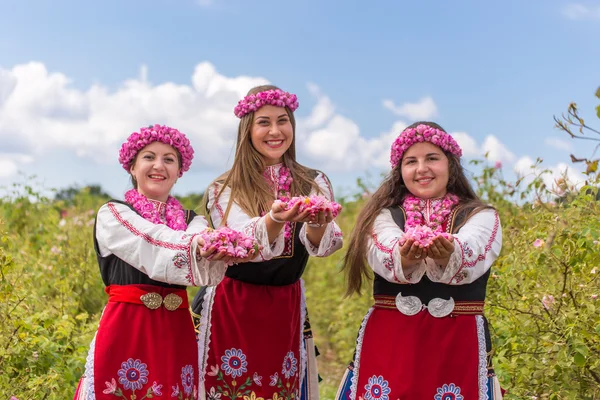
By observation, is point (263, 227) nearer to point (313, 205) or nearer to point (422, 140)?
point (313, 205)

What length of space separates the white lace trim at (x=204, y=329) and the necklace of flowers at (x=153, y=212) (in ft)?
1.27

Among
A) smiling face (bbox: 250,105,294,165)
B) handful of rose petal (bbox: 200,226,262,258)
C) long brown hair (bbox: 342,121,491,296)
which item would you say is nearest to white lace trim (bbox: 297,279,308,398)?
long brown hair (bbox: 342,121,491,296)

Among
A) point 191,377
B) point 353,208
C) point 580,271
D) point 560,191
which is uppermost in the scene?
point 353,208

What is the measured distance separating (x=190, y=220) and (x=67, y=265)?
3.13 m

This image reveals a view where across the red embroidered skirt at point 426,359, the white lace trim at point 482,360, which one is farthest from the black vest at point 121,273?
the white lace trim at point 482,360

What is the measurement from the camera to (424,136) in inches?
116

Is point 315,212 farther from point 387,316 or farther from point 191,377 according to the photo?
point 191,377

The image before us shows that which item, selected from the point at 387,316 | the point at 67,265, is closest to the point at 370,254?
the point at 387,316

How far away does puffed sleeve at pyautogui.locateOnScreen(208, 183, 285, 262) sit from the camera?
2.79 metres

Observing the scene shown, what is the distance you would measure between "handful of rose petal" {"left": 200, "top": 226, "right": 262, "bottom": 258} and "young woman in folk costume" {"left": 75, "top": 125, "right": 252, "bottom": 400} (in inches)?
1.6

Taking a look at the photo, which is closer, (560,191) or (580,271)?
(580,271)

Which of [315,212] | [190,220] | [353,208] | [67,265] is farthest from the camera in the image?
[353,208]

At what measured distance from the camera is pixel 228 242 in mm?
2541

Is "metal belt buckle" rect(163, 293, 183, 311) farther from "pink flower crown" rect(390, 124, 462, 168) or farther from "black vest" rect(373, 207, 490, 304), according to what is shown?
"pink flower crown" rect(390, 124, 462, 168)
